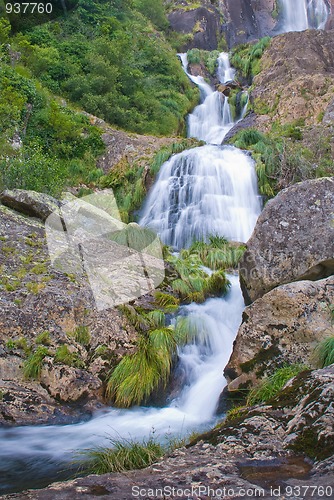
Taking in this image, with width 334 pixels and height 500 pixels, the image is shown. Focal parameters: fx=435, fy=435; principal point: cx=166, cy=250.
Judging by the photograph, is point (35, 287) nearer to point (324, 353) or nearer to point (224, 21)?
point (324, 353)

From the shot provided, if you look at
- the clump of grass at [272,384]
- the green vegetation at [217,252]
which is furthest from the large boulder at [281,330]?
the green vegetation at [217,252]

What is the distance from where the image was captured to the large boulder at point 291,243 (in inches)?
296

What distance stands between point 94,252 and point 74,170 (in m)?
6.76

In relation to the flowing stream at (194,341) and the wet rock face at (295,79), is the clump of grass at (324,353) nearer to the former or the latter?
the flowing stream at (194,341)

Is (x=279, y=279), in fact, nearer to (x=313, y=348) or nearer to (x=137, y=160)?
(x=313, y=348)

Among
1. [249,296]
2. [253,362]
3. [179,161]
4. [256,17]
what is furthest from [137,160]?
[256,17]

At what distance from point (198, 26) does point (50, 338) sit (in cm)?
3038

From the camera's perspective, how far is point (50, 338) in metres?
6.38

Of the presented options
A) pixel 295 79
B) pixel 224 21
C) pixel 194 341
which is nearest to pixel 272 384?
pixel 194 341

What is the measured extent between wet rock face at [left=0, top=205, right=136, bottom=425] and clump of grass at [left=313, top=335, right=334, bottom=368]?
9.55 ft

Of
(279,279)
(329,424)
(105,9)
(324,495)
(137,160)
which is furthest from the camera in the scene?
(105,9)

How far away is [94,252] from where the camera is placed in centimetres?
870

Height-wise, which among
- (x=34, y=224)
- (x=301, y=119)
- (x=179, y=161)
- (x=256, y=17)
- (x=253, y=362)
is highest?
(x=256, y=17)

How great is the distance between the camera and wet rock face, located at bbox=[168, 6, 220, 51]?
30312 mm
